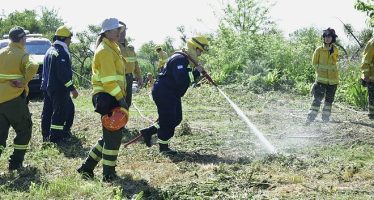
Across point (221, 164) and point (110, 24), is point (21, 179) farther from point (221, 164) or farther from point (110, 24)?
point (221, 164)

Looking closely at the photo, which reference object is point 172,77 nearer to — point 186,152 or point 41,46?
point 186,152

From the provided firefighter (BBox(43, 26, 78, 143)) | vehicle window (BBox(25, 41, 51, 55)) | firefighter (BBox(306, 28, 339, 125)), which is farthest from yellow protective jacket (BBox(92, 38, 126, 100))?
vehicle window (BBox(25, 41, 51, 55))

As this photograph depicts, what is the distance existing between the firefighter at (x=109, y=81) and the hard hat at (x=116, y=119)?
6 cm

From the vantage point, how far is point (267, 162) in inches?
238

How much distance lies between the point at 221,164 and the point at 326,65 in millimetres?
4701

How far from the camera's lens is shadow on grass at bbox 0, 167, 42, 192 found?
558cm

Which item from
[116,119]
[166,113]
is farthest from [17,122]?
[166,113]

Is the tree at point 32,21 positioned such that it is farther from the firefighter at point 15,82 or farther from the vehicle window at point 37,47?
the firefighter at point 15,82

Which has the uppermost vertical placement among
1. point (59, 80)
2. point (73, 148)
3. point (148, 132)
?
point (59, 80)

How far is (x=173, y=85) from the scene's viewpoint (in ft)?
22.7

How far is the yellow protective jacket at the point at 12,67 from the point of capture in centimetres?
604

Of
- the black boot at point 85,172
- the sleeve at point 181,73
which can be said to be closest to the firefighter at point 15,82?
the black boot at point 85,172

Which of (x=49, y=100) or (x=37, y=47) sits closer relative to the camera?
(x=49, y=100)

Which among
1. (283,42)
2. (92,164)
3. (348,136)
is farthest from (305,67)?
(92,164)
